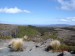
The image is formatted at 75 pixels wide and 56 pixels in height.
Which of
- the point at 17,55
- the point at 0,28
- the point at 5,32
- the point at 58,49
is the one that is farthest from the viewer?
the point at 0,28

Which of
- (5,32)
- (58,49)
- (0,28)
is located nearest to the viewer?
(58,49)

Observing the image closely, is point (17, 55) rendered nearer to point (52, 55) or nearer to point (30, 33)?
point (52, 55)

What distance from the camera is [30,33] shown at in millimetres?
66312

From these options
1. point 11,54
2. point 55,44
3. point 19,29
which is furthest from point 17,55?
point 19,29

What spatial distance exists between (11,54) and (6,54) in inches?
30.8

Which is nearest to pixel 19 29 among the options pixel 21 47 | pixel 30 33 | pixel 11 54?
pixel 30 33

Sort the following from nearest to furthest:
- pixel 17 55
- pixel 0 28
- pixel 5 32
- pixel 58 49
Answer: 1. pixel 17 55
2. pixel 58 49
3. pixel 5 32
4. pixel 0 28

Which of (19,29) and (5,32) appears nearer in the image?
(5,32)

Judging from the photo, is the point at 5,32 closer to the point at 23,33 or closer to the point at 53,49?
the point at 23,33

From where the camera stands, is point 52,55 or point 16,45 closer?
point 52,55

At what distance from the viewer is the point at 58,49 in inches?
1335

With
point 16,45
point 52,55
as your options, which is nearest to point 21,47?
point 16,45

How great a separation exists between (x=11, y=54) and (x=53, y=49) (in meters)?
6.84

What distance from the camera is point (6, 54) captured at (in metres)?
31.6
